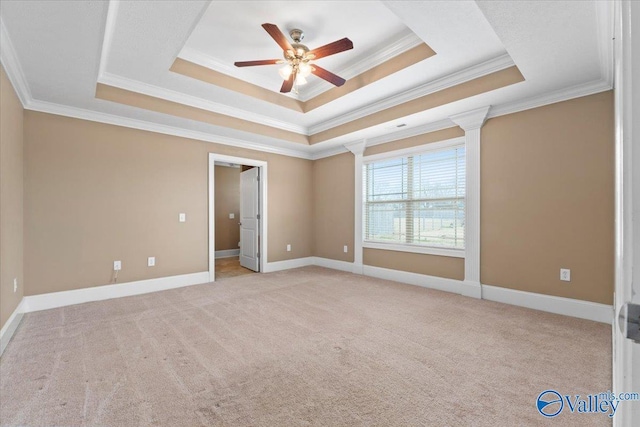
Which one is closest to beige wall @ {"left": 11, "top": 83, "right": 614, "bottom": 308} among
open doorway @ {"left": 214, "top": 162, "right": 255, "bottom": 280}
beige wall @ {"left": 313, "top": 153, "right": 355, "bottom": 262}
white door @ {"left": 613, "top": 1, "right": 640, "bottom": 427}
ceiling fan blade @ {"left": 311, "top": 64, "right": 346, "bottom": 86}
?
beige wall @ {"left": 313, "top": 153, "right": 355, "bottom": 262}

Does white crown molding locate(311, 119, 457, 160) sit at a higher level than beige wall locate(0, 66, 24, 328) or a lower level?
higher

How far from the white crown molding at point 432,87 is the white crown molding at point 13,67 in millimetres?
3664

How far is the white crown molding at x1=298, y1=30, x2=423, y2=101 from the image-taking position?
2.94 meters

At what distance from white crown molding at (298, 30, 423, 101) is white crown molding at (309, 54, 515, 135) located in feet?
1.95

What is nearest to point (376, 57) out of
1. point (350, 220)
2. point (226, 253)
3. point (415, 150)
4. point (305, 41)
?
point (305, 41)

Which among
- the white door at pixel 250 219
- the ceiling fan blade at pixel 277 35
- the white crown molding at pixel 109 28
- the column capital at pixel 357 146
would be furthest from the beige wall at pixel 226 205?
the ceiling fan blade at pixel 277 35

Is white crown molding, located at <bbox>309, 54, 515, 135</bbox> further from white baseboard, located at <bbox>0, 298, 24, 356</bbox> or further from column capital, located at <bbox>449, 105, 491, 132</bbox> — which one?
white baseboard, located at <bbox>0, 298, 24, 356</bbox>

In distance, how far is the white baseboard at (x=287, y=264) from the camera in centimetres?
554

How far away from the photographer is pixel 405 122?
4152 millimetres

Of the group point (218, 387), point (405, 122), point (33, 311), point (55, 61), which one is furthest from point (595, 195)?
point (33, 311)

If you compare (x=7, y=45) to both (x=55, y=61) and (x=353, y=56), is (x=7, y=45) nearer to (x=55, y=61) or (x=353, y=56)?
(x=55, y=61)

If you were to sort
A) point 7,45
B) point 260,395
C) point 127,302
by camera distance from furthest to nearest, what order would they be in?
point 127,302 → point 7,45 → point 260,395

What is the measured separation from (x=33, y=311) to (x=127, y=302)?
3.05 ft

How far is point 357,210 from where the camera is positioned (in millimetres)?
5340
